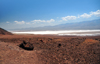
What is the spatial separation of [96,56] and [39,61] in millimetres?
5672

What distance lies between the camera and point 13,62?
5.86m

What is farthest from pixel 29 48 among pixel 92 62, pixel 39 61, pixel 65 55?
pixel 92 62

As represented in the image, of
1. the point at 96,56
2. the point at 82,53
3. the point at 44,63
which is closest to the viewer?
the point at 44,63

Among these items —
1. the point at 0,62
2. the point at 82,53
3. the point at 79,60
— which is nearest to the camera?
the point at 0,62

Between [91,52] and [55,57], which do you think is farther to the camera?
[91,52]

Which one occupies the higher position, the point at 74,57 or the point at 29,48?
the point at 29,48

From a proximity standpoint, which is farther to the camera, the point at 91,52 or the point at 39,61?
the point at 91,52

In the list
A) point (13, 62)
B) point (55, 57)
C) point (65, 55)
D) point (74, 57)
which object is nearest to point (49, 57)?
point (55, 57)

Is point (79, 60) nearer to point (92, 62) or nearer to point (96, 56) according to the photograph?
point (92, 62)

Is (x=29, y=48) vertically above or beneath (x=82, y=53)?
above

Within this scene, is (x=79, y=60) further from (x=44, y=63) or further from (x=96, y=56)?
(x=44, y=63)

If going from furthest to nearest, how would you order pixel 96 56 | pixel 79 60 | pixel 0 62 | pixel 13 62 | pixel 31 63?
pixel 96 56 → pixel 79 60 → pixel 31 63 → pixel 13 62 → pixel 0 62

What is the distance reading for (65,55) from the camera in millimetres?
8266

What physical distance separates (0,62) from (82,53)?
754 centimetres
